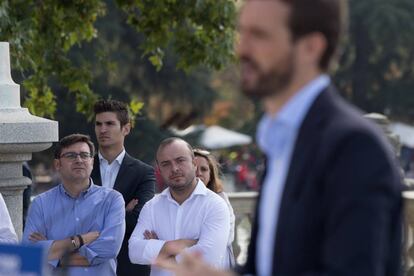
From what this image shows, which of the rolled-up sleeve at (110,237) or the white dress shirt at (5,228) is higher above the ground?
the white dress shirt at (5,228)

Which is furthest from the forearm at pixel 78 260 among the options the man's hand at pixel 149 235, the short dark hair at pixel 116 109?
the short dark hair at pixel 116 109

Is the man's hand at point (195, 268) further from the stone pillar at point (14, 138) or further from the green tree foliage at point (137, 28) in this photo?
the green tree foliage at point (137, 28)

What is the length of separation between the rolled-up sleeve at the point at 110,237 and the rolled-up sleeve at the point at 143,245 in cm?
12

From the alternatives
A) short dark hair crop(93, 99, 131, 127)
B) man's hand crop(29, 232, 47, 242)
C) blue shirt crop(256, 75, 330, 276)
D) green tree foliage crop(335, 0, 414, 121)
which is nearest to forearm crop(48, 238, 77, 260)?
man's hand crop(29, 232, 47, 242)

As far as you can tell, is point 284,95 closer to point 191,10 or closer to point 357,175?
point 357,175

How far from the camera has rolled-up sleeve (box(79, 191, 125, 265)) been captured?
6.94 m

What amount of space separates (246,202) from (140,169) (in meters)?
4.29

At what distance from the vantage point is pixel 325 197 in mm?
2762

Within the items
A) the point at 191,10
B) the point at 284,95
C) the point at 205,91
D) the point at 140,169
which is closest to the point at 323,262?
the point at 284,95

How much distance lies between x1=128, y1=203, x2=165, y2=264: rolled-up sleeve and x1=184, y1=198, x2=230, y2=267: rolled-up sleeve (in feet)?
0.65

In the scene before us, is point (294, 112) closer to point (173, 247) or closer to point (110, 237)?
point (173, 247)

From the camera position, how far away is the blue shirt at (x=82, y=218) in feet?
23.0

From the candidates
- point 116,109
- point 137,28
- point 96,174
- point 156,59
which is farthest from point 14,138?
point 137,28

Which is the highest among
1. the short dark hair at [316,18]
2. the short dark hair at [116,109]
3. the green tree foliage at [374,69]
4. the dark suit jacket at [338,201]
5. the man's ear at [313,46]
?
the short dark hair at [316,18]
